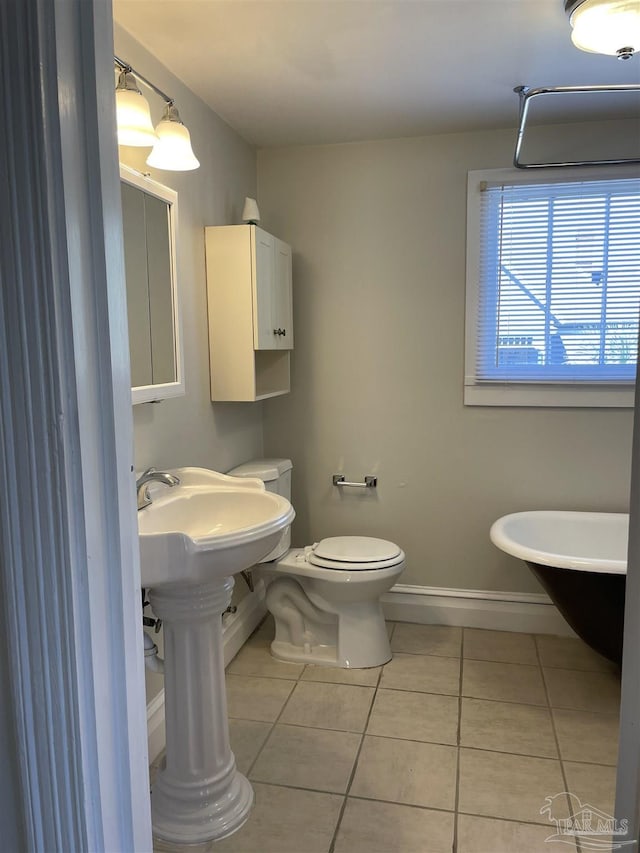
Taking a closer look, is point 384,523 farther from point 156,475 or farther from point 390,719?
point 156,475

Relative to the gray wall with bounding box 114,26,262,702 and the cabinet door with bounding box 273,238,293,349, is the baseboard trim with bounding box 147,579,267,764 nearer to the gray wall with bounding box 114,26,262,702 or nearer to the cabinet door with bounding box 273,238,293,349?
the gray wall with bounding box 114,26,262,702

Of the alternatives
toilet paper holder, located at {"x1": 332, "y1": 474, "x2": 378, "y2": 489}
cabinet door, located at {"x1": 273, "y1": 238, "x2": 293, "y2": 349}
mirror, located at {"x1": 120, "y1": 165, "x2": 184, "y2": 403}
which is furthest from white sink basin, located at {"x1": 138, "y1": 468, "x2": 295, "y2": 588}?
toilet paper holder, located at {"x1": 332, "y1": 474, "x2": 378, "y2": 489}

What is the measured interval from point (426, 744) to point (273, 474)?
4.03 feet

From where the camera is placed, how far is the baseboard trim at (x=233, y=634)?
2.12m

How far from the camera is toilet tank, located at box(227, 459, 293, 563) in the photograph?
107 inches

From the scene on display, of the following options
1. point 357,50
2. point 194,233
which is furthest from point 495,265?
point 194,233

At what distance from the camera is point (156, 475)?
1.92 metres

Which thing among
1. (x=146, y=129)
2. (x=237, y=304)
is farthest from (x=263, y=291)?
(x=146, y=129)

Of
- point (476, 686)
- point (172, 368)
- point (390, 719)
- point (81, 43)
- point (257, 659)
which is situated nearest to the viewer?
point (81, 43)

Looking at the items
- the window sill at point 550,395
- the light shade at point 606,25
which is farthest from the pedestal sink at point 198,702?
the light shade at point 606,25

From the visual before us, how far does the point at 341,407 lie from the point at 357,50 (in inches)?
61.5

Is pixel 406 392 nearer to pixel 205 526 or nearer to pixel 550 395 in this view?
pixel 550 395

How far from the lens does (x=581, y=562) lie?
2217 mm

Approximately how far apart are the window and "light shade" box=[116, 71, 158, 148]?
163 centimetres
